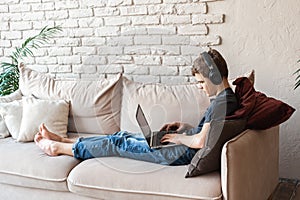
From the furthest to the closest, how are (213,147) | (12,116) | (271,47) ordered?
(12,116) → (271,47) → (213,147)

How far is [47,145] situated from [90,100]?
0.48m

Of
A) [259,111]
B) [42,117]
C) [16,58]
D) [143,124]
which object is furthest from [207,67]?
[16,58]

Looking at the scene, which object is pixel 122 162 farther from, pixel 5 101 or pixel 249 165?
pixel 5 101

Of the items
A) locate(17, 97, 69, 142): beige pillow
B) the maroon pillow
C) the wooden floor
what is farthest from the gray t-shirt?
locate(17, 97, 69, 142): beige pillow

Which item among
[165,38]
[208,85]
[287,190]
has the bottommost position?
[287,190]

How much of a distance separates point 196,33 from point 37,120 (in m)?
1.25

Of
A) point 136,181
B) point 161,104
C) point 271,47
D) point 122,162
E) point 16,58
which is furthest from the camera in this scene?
point 16,58

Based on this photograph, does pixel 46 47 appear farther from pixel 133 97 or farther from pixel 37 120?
pixel 133 97

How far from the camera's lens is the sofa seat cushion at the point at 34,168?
93.8 inches

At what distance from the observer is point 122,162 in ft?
7.72

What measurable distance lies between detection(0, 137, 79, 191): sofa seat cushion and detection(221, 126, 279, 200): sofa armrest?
3.04 feet

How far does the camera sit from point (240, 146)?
6.57ft

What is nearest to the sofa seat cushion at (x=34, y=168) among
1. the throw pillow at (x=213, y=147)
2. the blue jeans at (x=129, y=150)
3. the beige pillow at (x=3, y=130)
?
the blue jeans at (x=129, y=150)

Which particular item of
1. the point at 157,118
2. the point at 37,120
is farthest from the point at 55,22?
the point at 157,118
